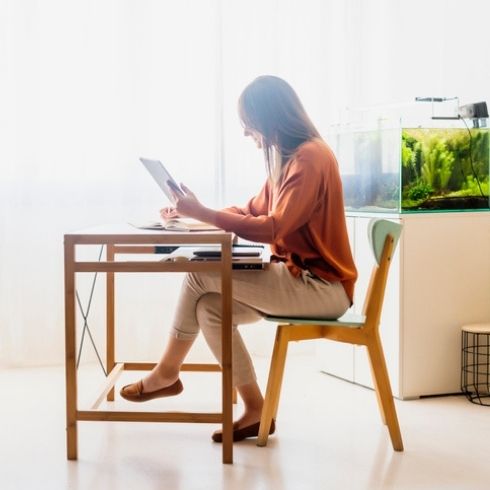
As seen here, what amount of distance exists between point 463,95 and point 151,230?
187cm

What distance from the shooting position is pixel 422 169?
3.39 m

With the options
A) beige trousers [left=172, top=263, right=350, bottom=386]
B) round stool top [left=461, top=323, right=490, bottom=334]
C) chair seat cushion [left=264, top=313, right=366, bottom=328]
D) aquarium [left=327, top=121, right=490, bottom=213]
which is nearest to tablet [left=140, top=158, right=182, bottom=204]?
Answer: beige trousers [left=172, top=263, right=350, bottom=386]

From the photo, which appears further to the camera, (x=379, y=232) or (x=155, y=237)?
(x=379, y=232)

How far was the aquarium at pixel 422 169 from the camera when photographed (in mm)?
3375

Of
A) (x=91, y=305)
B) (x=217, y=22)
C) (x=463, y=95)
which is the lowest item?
(x=91, y=305)

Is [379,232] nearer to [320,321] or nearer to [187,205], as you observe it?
[320,321]

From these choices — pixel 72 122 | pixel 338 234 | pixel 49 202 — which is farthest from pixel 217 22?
pixel 338 234

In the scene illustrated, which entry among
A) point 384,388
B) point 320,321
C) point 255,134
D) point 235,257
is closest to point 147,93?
point 255,134

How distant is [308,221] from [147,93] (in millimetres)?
1515

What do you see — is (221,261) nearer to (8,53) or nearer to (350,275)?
(350,275)

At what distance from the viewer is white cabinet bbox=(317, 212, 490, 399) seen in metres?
3.38

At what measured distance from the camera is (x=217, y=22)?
4.11 metres

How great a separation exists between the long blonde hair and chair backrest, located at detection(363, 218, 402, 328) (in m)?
0.34

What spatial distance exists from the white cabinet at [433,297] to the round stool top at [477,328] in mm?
44
